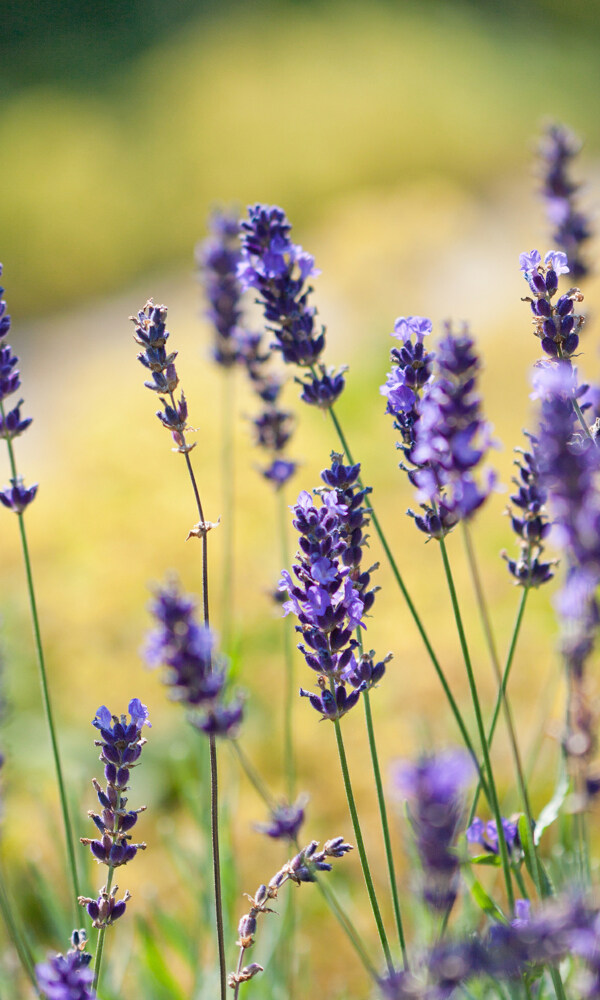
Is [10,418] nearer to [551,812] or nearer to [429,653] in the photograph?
[429,653]

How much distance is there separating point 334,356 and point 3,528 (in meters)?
2.11

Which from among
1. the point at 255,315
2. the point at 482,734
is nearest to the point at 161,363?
the point at 482,734

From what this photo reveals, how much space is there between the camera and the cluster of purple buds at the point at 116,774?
3.14ft

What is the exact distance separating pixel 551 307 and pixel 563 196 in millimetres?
916

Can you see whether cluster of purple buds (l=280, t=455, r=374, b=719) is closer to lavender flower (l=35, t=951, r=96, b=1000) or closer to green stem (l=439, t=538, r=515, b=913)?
green stem (l=439, t=538, r=515, b=913)

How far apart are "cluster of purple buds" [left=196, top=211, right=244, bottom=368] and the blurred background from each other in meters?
0.30

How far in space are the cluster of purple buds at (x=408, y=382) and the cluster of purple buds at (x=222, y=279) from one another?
2.81 feet

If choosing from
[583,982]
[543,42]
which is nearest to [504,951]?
[583,982]

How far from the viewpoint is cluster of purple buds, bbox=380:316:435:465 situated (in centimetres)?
96

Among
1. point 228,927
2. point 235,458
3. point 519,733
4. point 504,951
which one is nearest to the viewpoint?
point 504,951

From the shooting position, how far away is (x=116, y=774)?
0.96 metres

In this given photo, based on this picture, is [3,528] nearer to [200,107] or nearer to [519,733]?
[519,733]

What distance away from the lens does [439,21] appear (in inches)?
464

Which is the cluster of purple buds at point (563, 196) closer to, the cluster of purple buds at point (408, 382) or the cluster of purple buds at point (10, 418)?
the cluster of purple buds at point (408, 382)
